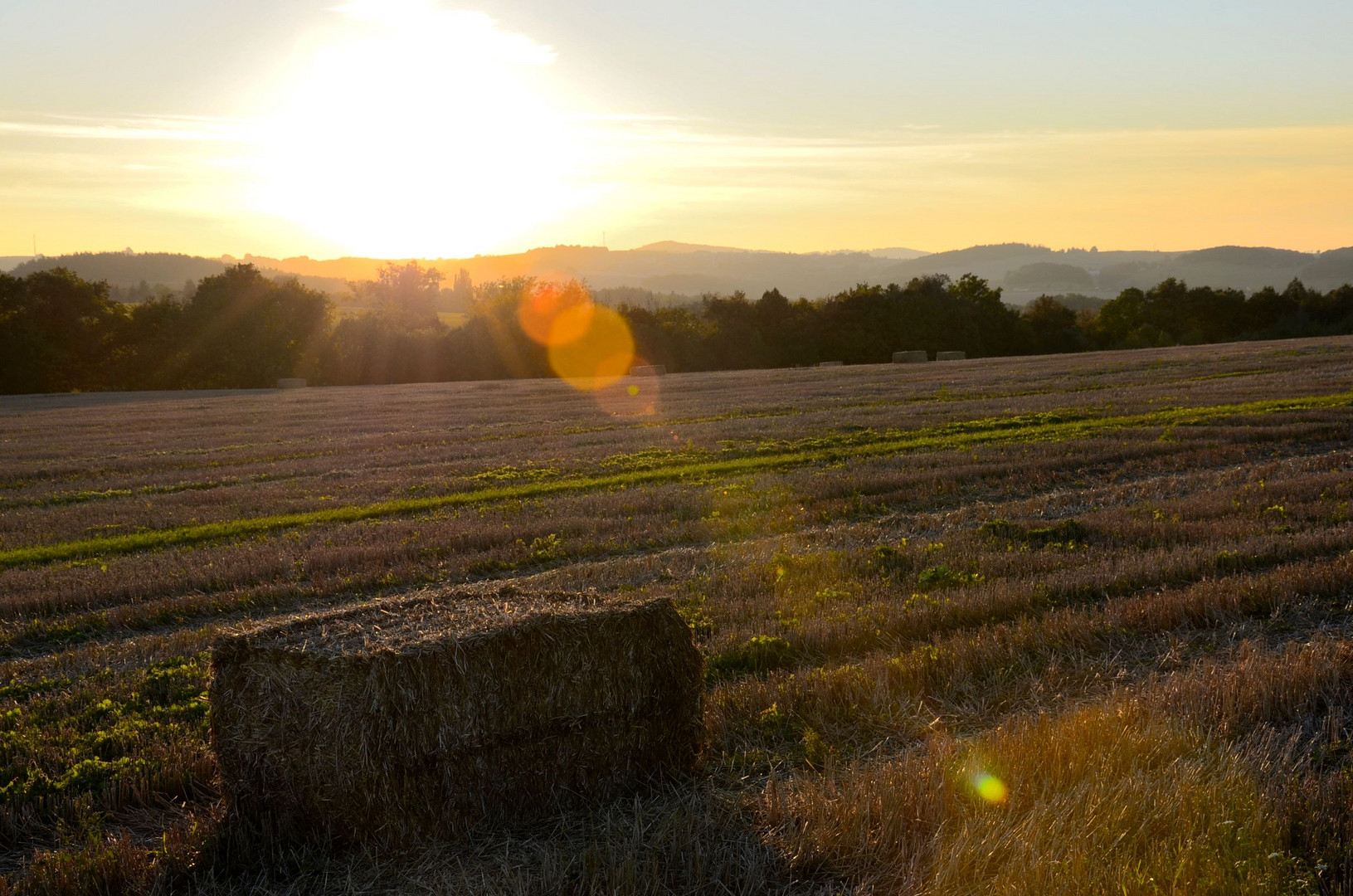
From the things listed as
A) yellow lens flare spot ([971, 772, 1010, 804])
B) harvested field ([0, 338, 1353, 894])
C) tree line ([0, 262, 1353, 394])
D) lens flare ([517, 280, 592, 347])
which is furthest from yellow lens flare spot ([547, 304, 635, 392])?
yellow lens flare spot ([971, 772, 1010, 804])

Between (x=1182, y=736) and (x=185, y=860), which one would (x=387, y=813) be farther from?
(x=1182, y=736)

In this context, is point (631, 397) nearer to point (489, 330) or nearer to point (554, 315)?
point (489, 330)

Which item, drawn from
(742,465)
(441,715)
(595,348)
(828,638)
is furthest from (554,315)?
(441,715)

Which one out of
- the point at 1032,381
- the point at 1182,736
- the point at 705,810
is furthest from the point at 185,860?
the point at 1032,381

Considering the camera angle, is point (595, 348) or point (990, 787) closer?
point (990, 787)

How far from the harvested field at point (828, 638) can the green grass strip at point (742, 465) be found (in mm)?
146

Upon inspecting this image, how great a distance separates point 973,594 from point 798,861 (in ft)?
16.3

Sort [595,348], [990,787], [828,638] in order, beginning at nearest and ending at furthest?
[990,787] < [828,638] < [595,348]

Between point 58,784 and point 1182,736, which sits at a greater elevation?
point 1182,736

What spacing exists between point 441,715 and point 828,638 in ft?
13.2

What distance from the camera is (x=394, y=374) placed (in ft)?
263

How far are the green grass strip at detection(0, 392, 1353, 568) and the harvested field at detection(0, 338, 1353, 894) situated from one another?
0.15m

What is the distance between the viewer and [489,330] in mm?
86062

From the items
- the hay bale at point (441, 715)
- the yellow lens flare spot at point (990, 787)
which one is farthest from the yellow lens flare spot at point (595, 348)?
the yellow lens flare spot at point (990, 787)
